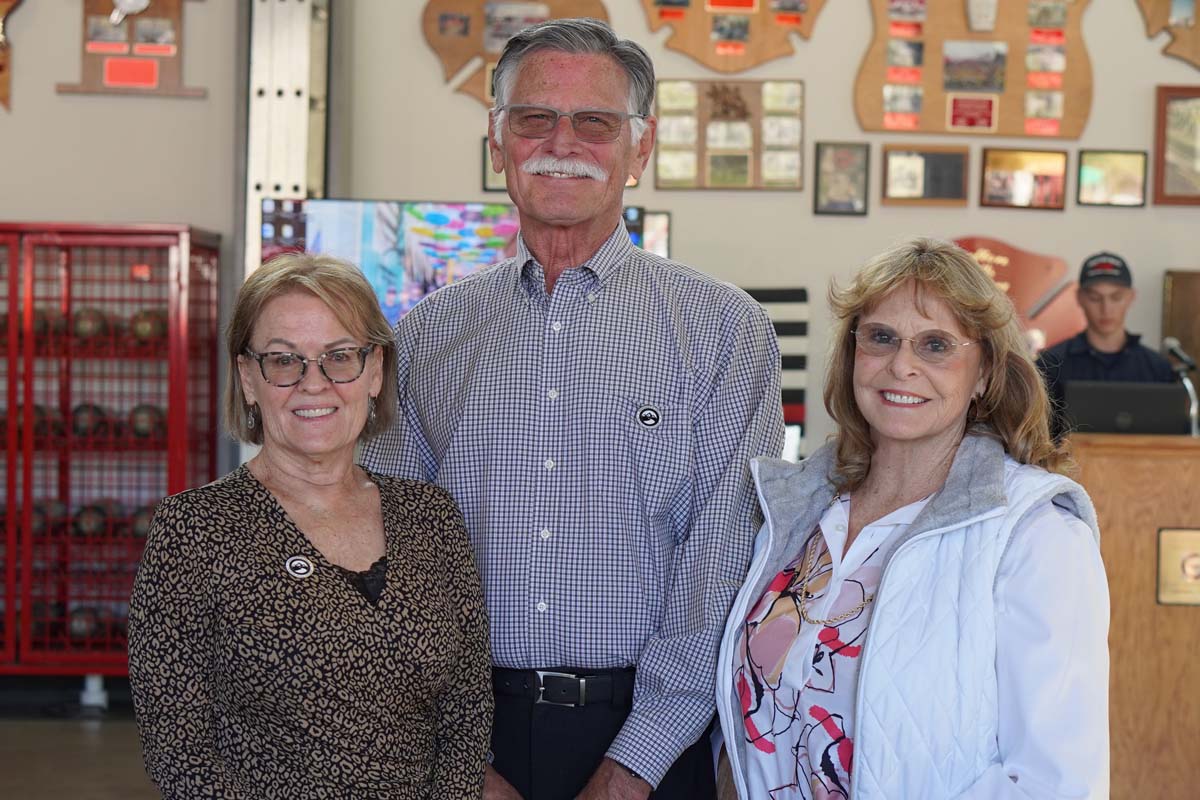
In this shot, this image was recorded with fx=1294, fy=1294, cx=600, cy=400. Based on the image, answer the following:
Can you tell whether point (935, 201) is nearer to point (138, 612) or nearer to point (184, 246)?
point (184, 246)

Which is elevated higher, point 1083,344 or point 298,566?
point 1083,344

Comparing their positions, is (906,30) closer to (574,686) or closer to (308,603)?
(574,686)

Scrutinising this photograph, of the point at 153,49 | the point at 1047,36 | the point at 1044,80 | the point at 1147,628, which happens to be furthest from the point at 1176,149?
the point at 153,49

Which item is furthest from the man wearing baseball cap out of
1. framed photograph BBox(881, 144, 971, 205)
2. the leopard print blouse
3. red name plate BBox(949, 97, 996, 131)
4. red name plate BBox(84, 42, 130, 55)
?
red name plate BBox(84, 42, 130, 55)

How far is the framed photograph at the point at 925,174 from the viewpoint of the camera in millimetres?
6023

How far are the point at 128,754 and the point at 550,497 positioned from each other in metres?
3.84

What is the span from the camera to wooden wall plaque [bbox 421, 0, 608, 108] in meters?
6.02

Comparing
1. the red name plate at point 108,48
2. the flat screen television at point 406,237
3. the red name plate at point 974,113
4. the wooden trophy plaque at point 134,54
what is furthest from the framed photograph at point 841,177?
the red name plate at point 108,48

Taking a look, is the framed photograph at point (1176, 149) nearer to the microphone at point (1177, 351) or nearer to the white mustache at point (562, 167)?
the microphone at point (1177, 351)

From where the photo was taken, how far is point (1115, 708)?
154 inches

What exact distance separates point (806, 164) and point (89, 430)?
3.44 meters

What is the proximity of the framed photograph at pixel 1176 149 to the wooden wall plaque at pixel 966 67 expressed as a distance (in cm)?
37

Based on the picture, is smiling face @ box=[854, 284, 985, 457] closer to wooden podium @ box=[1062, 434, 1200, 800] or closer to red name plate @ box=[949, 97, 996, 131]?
wooden podium @ box=[1062, 434, 1200, 800]

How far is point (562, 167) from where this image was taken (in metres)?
2.19
